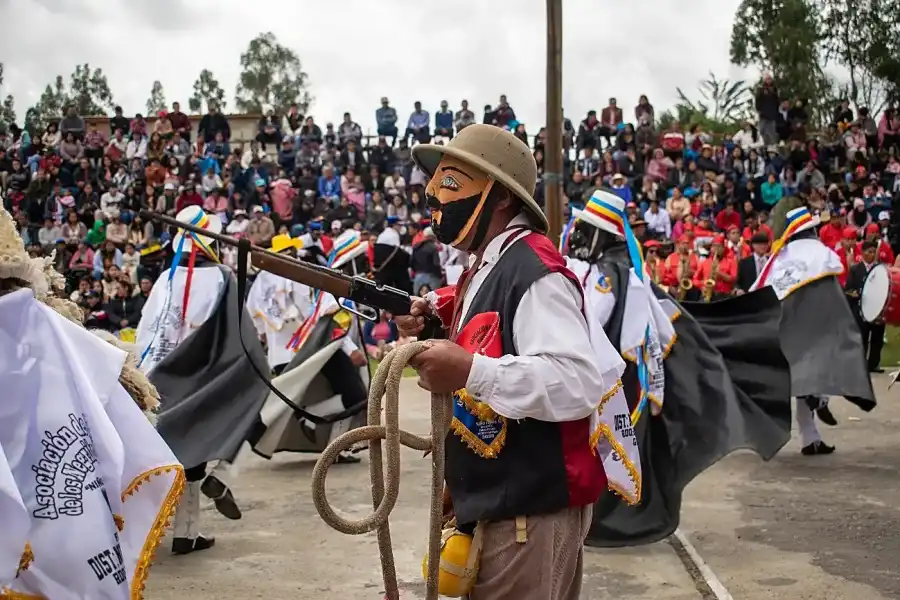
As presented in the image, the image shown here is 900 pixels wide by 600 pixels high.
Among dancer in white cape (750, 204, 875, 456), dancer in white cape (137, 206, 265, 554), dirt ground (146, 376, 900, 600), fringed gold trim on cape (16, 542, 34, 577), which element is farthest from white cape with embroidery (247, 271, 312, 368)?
fringed gold trim on cape (16, 542, 34, 577)

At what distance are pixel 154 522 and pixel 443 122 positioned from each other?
23878 mm

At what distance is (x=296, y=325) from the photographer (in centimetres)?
1144

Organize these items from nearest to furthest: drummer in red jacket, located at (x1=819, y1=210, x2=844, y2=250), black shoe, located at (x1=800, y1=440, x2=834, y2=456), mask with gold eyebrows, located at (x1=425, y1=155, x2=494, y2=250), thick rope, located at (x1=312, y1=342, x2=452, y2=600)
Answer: thick rope, located at (x1=312, y1=342, x2=452, y2=600) < mask with gold eyebrows, located at (x1=425, y1=155, x2=494, y2=250) < black shoe, located at (x1=800, y1=440, x2=834, y2=456) < drummer in red jacket, located at (x1=819, y1=210, x2=844, y2=250)

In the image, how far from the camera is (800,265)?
9289 mm

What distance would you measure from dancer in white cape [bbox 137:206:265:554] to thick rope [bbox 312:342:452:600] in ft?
12.3

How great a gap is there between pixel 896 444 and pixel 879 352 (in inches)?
203

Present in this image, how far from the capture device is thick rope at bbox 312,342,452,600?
2.85 metres

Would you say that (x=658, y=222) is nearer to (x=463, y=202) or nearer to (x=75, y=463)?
(x=463, y=202)

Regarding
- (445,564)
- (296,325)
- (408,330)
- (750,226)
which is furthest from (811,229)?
(750,226)

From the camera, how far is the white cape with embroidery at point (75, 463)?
2.92m

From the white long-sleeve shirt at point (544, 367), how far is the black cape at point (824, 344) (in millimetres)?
6291

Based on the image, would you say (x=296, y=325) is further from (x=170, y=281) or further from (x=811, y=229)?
(x=811, y=229)

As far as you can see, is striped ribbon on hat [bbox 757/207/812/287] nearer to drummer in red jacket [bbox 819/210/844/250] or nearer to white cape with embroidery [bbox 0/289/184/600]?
white cape with embroidery [bbox 0/289/184/600]

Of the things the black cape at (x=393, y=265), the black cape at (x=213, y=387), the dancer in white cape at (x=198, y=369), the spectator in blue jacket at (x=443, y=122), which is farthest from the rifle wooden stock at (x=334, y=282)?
the spectator in blue jacket at (x=443, y=122)
